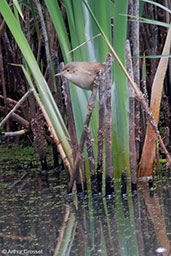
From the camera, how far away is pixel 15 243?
127 inches

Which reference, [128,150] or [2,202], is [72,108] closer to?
[128,150]

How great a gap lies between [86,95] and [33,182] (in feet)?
3.64

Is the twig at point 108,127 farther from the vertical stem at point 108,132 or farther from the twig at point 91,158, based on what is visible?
the twig at point 91,158

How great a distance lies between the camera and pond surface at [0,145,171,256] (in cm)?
307

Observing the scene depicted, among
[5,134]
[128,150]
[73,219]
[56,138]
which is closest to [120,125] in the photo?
[128,150]

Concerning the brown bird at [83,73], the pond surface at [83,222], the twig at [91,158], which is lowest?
the pond surface at [83,222]

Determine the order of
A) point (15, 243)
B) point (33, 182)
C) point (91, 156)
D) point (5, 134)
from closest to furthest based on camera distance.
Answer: point (15, 243), point (91, 156), point (33, 182), point (5, 134)

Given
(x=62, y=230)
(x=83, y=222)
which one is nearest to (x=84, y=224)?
(x=83, y=222)

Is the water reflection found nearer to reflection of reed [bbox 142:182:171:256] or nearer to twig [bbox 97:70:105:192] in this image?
reflection of reed [bbox 142:182:171:256]

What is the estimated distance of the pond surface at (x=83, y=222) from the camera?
307 centimetres

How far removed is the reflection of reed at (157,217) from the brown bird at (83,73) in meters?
0.91

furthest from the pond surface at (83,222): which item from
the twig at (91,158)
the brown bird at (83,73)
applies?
the brown bird at (83,73)

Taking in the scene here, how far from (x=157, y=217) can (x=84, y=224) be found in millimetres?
462

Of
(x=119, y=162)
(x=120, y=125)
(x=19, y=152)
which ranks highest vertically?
(x=120, y=125)
